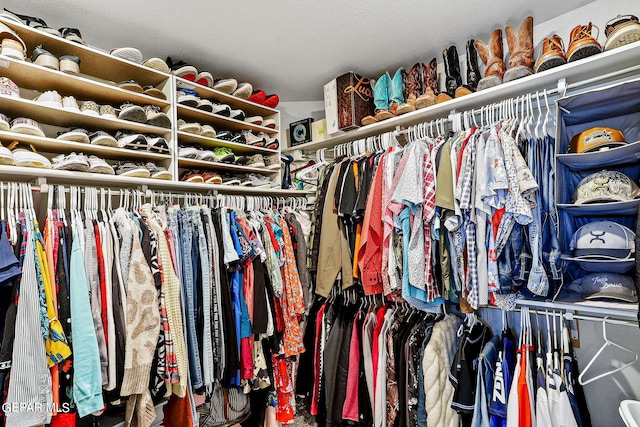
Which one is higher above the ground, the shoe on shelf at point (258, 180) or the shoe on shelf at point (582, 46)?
the shoe on shelf at point (582, 46)

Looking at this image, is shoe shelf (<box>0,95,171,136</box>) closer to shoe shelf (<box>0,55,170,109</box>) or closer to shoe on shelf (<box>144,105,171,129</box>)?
shoe on shelf (<box>144,105,171,129</box>)

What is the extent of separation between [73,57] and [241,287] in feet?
4.40

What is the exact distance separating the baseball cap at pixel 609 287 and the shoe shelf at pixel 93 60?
87.6 inches

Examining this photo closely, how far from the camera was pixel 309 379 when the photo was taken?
2264 millimetres

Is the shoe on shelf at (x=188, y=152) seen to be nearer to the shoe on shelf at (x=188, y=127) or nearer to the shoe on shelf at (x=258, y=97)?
the shoe on shelf at (x=188, y=127)

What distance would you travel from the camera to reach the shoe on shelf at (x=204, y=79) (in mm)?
2059

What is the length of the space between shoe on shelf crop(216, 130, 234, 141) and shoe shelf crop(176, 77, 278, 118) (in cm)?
21

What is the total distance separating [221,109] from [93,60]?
68cm

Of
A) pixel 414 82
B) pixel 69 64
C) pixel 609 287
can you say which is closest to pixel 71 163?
pixel 69 64

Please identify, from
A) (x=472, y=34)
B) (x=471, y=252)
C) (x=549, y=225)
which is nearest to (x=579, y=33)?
(x=472, y=34)

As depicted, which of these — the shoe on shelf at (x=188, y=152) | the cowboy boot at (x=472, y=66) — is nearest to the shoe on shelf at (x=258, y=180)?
the shoe on shelf at (x=188, y=152)

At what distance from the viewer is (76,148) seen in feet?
5.46

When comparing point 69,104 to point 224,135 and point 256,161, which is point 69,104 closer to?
point 224,135

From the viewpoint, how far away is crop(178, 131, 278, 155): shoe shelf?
2.03 meters
